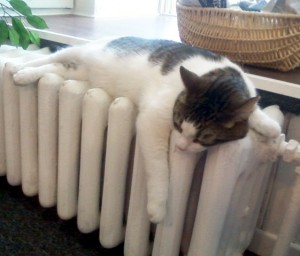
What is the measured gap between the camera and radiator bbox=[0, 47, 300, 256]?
0.70m

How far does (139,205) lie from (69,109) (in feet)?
0.97

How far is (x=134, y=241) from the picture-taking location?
828 millimetres

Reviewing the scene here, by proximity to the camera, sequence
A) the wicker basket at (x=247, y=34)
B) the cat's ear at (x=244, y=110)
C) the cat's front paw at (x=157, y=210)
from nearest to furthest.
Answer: the cat's ear at (x=244, y=110) → the cat's front paw at (x=157, y=210) → the wicker basket at (x=247, y=34)

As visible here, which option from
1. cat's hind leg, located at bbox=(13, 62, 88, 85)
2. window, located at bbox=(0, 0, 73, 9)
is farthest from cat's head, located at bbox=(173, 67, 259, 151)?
window, located at bbox=(0, 0, 73, 9)

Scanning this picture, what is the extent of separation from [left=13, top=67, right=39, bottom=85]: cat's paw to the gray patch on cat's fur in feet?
0.68

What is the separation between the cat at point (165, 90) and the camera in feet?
2.03

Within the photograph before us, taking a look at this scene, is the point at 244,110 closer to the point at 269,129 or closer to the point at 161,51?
the point at 269,129

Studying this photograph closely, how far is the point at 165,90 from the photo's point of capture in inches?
28.6

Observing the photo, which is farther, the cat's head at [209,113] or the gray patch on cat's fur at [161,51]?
the gray patch on cat's fur at [161,51]

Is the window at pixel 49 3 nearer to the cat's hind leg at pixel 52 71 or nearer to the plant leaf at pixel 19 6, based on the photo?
the plant leaf at pixel 19 6

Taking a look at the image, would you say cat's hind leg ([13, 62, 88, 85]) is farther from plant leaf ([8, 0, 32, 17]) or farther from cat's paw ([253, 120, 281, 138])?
cat's paw ([253, 120, 281, 138])

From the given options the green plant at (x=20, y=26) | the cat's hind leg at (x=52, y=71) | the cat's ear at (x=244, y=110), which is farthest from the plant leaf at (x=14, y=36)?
the cat's ear at (x=244, y=110)

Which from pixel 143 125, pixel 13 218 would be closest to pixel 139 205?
pixel 143 125

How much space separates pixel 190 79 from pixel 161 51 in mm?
243
